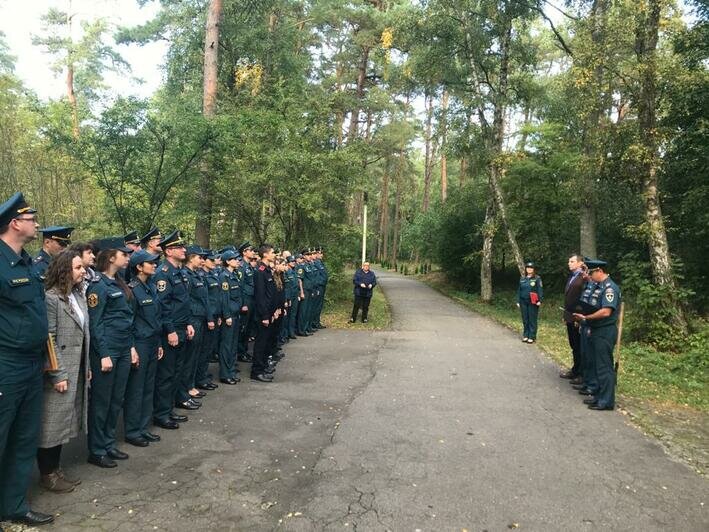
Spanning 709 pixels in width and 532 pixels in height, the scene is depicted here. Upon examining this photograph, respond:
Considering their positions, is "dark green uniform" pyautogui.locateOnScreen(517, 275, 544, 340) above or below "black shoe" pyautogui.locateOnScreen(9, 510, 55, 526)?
above

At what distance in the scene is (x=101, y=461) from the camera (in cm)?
450

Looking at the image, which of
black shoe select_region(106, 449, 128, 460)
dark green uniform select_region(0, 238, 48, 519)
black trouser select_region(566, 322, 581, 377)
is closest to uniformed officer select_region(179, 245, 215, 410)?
black shoe select_region(106, 449, 128, 460)

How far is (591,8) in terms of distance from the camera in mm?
14250

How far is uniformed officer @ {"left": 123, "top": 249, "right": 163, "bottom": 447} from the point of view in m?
5.04

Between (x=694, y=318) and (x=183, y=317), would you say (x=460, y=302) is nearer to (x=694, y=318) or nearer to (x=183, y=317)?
(x=694, y=318)

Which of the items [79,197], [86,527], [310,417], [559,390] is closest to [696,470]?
[559,390]

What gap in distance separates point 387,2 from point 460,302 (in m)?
14.7

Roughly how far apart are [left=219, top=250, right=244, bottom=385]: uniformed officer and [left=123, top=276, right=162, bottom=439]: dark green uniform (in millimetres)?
2124

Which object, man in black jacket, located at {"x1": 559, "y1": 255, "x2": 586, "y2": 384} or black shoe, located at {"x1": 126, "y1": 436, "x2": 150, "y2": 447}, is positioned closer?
black shoe, located at {"x1": 126, "y1": 436, "x2": 150, "y2": 447}

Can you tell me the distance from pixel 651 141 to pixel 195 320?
10.7 metres

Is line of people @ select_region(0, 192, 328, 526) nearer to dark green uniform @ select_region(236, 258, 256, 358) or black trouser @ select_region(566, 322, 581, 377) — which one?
dark green uniform @ select_region(236, 258, 256, 358)

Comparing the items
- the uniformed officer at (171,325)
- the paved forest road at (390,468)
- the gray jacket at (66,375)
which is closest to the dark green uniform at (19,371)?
the gray jacket at (66,375)

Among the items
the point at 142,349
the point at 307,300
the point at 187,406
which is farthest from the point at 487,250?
the point at 142,349

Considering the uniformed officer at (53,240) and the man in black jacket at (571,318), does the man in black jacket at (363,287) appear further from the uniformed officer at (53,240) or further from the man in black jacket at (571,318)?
the uniformed officer at (53,240)
